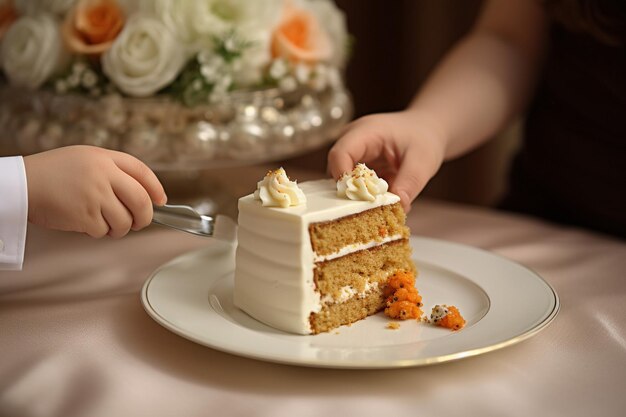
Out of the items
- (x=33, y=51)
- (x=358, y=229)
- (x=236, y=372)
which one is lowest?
(x=236, y=372)

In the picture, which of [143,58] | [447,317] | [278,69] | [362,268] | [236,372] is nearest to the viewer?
[236,372]

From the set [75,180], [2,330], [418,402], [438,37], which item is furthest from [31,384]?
[438,37]

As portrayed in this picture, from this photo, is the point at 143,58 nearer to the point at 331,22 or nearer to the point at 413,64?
the point at 331,22

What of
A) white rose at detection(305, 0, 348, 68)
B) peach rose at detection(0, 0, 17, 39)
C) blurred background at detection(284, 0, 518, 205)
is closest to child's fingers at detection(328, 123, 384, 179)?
white rose at detection(305, 0, 348, 68)

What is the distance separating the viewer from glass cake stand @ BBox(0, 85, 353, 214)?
1.34 m

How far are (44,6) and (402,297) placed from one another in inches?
33.1

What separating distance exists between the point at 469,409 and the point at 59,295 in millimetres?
613

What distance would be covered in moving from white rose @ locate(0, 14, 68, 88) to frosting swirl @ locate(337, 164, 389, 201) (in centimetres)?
62

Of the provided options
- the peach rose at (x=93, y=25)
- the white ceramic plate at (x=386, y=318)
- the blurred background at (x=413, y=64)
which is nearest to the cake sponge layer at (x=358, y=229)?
the white ceramic plate at (x=386, y=318)

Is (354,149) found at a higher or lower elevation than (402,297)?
higher

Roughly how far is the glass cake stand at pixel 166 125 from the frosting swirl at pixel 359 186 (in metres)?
0.40

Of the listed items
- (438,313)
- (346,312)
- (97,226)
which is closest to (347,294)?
(346,312)

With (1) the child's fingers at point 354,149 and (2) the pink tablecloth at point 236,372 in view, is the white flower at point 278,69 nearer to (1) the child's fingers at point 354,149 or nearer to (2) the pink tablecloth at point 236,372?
(1) the child's fingers at point 354,149

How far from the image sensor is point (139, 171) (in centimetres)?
99
